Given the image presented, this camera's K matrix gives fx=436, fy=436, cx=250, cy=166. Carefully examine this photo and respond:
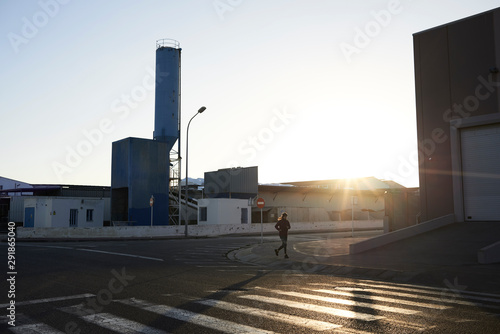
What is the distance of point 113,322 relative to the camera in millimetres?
6137

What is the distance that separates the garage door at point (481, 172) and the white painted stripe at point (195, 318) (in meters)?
20.3

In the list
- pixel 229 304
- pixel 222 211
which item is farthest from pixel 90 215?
pixel 229 304

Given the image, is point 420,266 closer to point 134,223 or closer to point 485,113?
point 485,113

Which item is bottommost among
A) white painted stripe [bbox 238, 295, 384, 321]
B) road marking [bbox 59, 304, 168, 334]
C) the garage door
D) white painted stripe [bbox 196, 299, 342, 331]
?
white painted stripe [bbox 238, 295, 384, 321]

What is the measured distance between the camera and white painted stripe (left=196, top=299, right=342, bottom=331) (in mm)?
5982

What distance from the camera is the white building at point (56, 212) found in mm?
37969

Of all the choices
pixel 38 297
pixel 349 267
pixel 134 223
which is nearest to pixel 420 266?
pixel 349 267

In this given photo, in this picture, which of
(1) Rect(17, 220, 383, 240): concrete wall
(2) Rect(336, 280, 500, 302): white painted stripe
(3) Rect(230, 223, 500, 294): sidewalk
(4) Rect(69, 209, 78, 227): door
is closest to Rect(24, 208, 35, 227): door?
(4) Rect(69, 209, 78, 227): door

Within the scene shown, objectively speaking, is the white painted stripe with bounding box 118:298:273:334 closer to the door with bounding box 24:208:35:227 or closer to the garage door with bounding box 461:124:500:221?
the garage door with bounding box 461:124:500:221

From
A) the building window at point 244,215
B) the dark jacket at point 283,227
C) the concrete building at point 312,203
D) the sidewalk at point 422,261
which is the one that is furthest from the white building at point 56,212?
the dark jacket at point 283,227

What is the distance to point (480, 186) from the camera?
895 inches

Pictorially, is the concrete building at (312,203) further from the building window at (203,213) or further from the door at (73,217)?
the door at (73,217)

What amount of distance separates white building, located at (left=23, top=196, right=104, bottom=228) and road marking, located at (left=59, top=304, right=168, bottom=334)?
34.1 meters

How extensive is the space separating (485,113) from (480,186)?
12.4 ft
